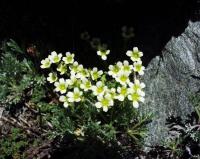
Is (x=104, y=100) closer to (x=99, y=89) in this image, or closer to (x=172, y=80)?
(x=99, y=89)

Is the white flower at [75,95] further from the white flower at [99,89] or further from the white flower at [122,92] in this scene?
the white flower at [122,92]

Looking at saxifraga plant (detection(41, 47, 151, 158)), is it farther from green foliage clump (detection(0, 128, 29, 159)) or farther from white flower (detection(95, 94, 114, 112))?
green foliage clump (detection(0, 128, 29, 159))

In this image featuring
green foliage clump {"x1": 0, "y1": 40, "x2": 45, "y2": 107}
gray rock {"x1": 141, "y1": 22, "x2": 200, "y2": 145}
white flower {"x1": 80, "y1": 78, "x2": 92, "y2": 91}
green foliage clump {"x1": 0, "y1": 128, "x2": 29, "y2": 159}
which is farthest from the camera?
green foliage clump {"x1": 0, "y1": 40, "x2": 45, "y2": 107}

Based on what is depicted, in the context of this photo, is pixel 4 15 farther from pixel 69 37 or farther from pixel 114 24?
pixel 114 24

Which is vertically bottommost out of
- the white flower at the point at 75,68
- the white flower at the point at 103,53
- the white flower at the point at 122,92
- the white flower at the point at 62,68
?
the white flower at the point at 122,92

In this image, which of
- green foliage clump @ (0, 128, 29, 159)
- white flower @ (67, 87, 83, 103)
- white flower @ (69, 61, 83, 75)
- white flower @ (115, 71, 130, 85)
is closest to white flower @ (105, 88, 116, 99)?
white flower @ (115, 71, 130, 85)

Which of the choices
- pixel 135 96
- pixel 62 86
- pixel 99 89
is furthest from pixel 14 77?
pixel 135 96

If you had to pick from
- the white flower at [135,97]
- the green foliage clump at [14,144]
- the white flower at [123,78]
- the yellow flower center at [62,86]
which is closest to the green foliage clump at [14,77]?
the green foliage clump at [14,144]

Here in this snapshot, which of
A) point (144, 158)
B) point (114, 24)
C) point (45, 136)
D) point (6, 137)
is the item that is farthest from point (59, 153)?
point (114, 24)
